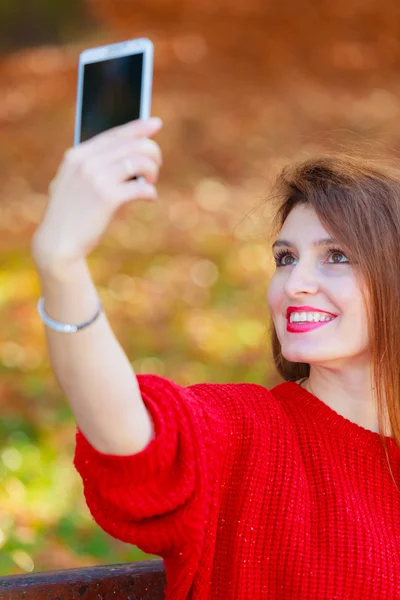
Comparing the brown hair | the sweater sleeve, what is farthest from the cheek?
the sweater sleeve

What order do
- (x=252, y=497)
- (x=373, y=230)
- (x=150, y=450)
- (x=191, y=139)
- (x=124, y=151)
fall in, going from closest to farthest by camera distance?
(x=124, y=151) → (x=150, y=450) → (x=252, y=497) → (x=373, y=230) → (x=191, y=139)

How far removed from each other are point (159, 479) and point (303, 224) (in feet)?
1.55

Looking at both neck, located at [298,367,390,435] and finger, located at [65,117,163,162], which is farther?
neck, located at [298,367,390,435]

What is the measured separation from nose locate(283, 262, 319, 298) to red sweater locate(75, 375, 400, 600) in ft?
0.52

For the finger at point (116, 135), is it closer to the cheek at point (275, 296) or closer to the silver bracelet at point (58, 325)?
the silver bracelet at point (58, 325)

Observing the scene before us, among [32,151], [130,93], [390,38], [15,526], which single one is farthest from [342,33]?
[130,93]

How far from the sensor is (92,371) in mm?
876

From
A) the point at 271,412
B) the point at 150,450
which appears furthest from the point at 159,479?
the point at 271,412

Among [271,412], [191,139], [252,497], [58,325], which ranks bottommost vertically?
[252,497]

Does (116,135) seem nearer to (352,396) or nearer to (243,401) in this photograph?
(243,401)

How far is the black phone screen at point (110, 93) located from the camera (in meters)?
0.82

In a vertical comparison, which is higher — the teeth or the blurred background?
the blurred background

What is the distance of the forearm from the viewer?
2.69ft

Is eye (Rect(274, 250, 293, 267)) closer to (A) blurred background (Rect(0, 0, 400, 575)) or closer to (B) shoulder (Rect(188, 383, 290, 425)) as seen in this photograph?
(B) shoulder (Rect(188, 383, 290, 425))
